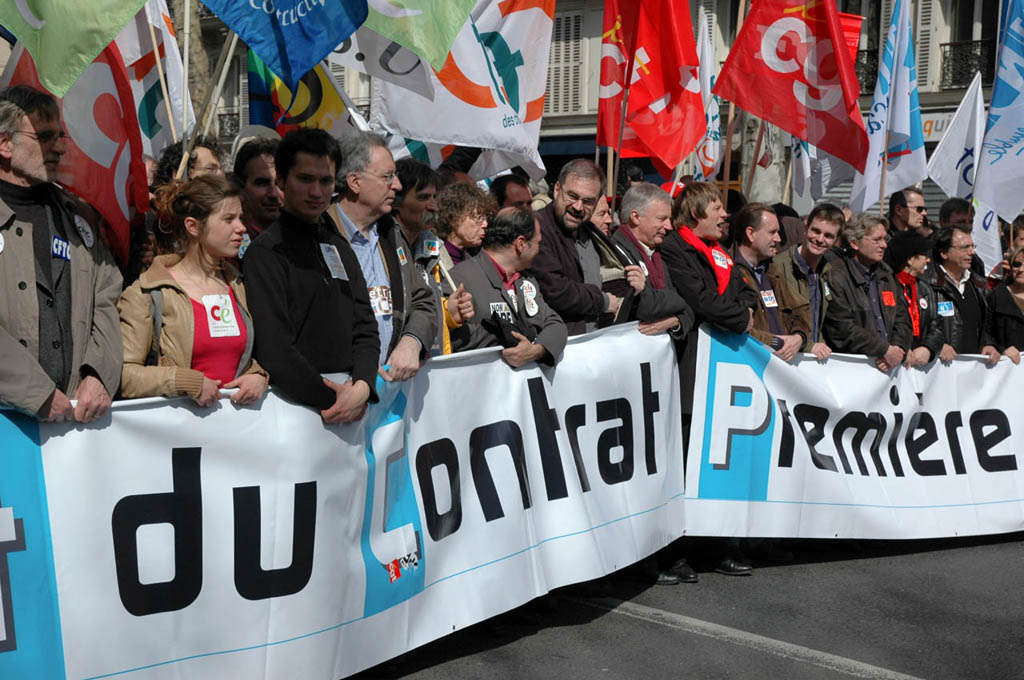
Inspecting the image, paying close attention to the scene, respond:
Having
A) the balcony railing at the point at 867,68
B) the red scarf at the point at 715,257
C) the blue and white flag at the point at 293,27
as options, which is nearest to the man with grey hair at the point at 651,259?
the red scarf at the point at 715,257

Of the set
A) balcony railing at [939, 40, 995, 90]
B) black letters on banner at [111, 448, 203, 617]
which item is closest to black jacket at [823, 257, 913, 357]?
black letters on banner at [111, 448, 203, 617]

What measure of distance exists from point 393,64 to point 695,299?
6.37 feet

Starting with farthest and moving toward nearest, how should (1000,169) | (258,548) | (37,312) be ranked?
1. (1000,169)
2. (258,548)
3. (37,312)

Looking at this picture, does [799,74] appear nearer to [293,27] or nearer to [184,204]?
[293,27]

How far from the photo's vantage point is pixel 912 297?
8523 millimetres

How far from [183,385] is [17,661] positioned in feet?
3.17

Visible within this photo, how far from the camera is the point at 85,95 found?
461 centimetres

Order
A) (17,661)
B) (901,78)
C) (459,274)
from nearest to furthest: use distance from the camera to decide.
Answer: (17,661) → (459,274) → (901,78)

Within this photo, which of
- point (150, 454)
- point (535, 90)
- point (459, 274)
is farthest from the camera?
point (535, 90)

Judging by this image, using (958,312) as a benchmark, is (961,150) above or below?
above

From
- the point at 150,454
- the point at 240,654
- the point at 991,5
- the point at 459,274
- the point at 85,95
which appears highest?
the point at 991,5

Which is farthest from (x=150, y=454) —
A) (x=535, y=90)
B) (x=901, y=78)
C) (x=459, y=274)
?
(x=901, y=78)

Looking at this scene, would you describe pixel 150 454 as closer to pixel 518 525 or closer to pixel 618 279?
pixel 518 525

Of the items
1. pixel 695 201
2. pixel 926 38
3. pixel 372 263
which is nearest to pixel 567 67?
pixel 926 38
